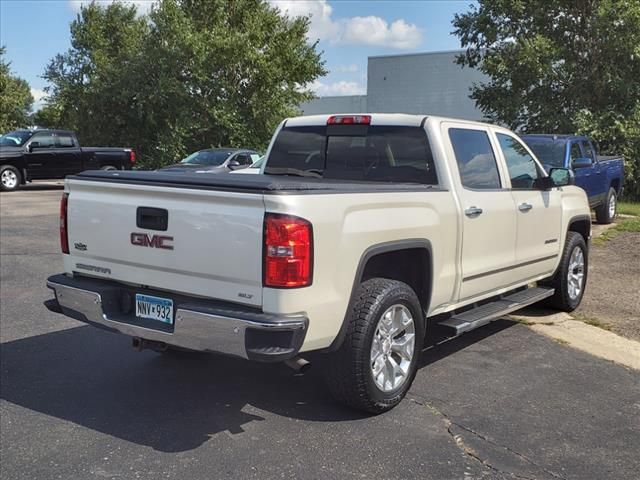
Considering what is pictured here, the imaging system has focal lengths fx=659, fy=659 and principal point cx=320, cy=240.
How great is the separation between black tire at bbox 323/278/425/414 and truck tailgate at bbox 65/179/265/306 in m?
0.71

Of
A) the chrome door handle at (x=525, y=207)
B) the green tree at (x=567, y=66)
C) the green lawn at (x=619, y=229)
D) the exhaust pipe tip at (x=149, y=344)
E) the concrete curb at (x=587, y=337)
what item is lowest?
the concrete curb at (x=587, y=337)

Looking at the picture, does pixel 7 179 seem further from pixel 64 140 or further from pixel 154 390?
pixel 154 390

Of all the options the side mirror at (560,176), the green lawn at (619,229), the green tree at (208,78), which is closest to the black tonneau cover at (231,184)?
the side mirror at (560,176)

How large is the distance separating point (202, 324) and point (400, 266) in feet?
5.02

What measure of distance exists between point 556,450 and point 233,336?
1.95m

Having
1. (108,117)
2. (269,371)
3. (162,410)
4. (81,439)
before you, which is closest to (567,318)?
(269,371)

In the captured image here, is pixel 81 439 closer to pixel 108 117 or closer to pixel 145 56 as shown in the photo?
pixel 145 56

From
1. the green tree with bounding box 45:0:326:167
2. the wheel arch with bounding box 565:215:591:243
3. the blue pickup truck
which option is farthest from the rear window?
the green tree with bounding box 45:0:326:167

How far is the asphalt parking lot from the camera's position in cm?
355

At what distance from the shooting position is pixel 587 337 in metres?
6.04

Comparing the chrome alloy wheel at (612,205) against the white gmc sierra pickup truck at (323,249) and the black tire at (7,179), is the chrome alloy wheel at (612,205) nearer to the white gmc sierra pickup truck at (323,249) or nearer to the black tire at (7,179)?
the white gmc sierra pickup truck at (323,249)

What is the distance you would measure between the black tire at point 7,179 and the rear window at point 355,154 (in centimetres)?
1687

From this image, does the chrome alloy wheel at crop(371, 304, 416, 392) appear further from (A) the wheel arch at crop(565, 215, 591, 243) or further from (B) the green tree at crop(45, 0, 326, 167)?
(B) the green tree at crop(45, 0, 326, 167)

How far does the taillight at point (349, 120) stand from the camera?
5266mm
